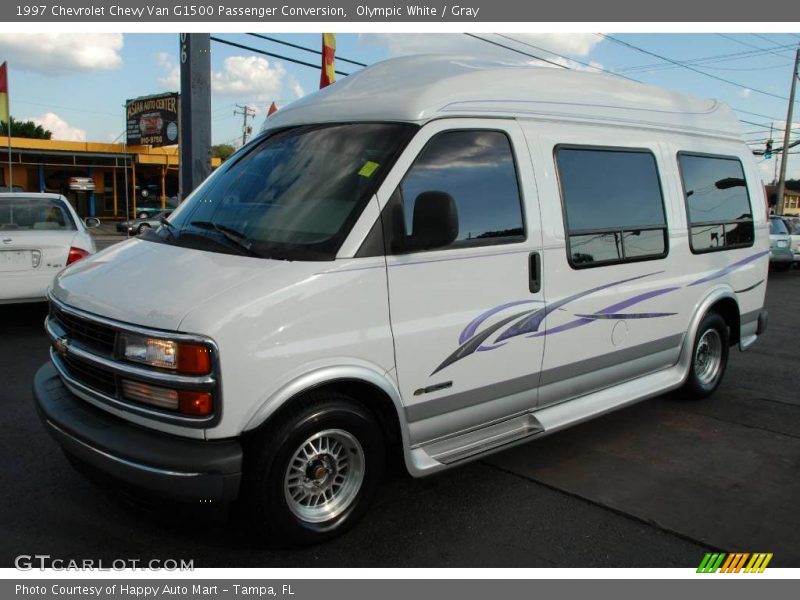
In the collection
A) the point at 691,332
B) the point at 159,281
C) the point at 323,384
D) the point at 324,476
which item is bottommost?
the point at 324,476

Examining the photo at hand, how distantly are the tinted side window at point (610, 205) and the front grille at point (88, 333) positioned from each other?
2827 millimetres

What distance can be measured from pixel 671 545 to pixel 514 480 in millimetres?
1054

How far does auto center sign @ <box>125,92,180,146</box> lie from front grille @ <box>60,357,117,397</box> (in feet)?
127

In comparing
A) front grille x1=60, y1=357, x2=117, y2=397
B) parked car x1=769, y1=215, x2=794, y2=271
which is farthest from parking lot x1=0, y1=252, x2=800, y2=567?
parked car x1=769, y1=215, x2=794, y2=271

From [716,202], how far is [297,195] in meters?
4.07

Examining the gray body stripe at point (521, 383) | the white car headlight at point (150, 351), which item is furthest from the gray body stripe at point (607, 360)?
the white car headlight at point (150, 351)

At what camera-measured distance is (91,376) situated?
3.43 metres

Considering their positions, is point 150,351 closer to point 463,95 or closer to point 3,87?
point 463,95

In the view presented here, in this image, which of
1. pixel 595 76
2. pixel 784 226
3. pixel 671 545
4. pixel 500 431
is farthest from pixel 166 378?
pixel 784 226

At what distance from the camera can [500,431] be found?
4.17 m

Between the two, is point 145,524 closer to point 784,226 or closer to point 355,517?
point 355,517

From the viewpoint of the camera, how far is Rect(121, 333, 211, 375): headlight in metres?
2.96

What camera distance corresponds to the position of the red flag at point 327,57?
15992mm

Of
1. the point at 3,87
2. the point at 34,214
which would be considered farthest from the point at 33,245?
the point at 3,87
